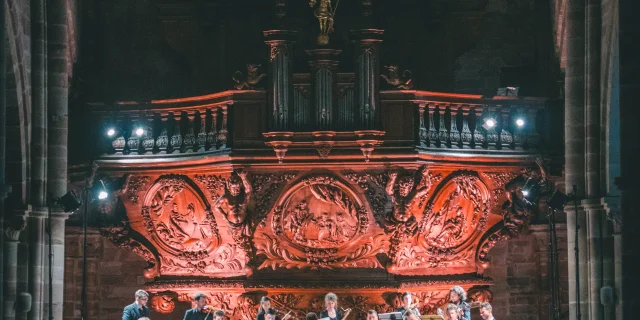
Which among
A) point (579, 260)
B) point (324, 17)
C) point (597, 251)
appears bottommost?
point (579, 260)

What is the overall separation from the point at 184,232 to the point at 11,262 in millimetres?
4042

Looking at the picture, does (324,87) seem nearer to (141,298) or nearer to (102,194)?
(102,194)

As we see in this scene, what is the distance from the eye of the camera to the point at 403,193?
1104 inches

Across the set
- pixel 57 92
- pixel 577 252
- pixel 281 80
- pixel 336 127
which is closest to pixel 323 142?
pixel 336 127

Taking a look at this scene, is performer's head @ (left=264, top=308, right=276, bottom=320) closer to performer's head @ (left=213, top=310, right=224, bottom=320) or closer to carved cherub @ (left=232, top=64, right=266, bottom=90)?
performer's head @ (left=213, top=310, right=224, bottom=320)

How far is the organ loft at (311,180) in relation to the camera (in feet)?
87.8

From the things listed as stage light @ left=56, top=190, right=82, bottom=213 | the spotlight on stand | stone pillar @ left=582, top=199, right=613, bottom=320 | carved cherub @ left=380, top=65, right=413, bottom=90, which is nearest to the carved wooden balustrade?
carved cherub @ left=380, top=65, right=413, bottom=90

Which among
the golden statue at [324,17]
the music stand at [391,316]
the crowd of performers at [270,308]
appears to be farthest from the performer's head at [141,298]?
the golden statue at [324,17]

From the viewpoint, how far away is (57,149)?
27281 millimetres

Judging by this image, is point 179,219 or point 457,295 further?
point 179,219

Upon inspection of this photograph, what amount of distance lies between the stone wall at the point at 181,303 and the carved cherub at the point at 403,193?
9.20 ft

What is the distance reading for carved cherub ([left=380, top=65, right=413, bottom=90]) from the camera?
2800cm

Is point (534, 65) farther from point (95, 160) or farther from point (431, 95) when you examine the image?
point (95, 160)

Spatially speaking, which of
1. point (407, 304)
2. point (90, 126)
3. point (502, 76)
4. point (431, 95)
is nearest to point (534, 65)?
point (502, 76)
